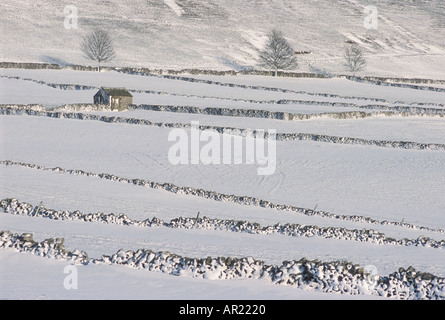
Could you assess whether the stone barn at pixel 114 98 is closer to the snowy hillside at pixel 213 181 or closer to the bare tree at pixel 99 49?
the snowy hillside at pixel 213 181

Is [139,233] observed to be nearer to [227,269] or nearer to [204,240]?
[204,240]

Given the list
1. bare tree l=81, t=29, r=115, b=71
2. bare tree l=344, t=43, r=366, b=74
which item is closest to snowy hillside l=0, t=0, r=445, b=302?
bare tree l=81, t=29, r=115, b=71

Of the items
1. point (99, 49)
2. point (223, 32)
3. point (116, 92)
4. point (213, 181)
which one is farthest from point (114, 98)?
point (223, 32)

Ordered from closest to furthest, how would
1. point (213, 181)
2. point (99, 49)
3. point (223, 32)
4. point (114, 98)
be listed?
point (213, 181)
point (114, 98)
point (99, 49)
point (223, 32)

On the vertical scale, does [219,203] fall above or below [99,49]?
below

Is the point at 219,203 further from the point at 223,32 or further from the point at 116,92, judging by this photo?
the point at 223,32

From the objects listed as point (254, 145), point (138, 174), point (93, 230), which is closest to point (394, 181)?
point (254, 145)
